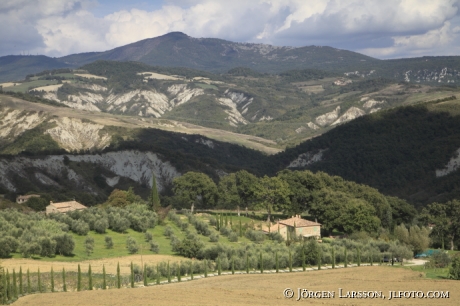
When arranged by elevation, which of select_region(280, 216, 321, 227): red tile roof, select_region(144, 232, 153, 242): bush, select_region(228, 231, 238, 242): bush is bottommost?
select_region(228, 231, 238, 242): bush

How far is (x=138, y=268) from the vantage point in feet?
200

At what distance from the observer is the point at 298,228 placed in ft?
296

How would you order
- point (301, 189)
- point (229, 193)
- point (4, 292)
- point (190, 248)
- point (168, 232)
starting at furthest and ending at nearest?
point (229, 193) → point (301, 189) → point (168, 232) → point (190, 248) → point (4, 292)

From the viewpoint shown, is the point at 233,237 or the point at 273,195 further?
the point at 273,195

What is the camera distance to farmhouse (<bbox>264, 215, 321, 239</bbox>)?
8988 centimetres

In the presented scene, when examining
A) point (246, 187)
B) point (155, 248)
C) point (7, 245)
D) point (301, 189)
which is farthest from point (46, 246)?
point (301, 189)

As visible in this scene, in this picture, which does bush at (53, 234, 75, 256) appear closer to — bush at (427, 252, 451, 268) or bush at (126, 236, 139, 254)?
bush at (126, 236, 139, 254)

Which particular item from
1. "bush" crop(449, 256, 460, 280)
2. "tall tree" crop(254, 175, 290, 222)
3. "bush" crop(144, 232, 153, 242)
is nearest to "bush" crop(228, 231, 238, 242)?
"bush" crop(144, 232, 153, 242)

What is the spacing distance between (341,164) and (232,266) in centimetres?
12675

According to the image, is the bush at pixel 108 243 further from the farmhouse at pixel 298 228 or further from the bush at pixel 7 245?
the farmhouse at pixel 298 228

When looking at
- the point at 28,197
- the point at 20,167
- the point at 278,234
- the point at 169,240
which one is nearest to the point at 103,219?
the point at 169,240

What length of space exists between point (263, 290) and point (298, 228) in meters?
38.5

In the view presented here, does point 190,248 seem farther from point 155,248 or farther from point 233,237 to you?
point 233,237

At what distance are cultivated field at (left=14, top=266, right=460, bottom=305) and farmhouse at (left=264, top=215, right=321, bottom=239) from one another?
86.9 feet
